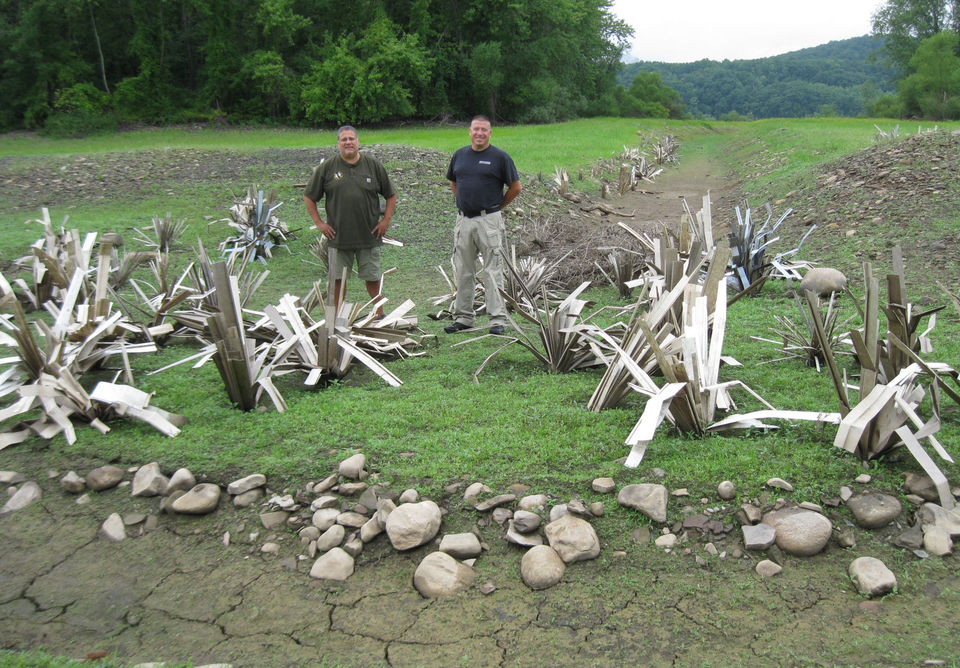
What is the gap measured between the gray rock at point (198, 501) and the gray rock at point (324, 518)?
496 millimetres

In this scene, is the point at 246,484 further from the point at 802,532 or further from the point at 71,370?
the point at 802,532

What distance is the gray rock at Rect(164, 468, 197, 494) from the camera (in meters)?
3.34

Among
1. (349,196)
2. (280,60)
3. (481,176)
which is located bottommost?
(349,196)

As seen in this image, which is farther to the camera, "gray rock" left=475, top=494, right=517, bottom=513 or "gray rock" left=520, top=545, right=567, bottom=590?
"gray rock" left=475, top=494, right=517, bottom=513

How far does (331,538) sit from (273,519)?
33 centimetres

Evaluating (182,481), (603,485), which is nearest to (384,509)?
(603,485)

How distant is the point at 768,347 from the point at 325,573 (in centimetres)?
344

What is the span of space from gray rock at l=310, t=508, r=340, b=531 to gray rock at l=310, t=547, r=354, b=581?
0.60ft

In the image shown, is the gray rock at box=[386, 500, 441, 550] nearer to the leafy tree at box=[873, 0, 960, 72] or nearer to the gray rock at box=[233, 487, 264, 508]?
the gray rock at box=[233, 487, 264, 508]

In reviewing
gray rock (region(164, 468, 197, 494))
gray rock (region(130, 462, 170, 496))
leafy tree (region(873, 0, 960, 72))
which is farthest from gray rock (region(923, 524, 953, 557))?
leafy tree (region(873, 0, 960, 72))

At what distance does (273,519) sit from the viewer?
3.11 meters

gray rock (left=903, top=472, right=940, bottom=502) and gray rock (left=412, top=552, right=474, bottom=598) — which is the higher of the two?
gray rock (left=903, top=472, right=940, bottom=502)

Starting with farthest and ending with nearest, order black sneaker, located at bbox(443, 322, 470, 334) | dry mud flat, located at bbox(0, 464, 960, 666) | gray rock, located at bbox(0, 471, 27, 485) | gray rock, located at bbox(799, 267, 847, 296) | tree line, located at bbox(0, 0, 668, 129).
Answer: tree line, located at bbox(0, 0, 668, 129) < gray rock, located at bbox(799, 267, 847, 296) < black sneaker, located at bbox(443, 322, 470, 334) < gray rock, located at bbox(0, 471, 27, 485) < dry mud flat, located at bbox(0, 464, 960, 666)

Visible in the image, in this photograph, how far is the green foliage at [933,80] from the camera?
43.3 m
